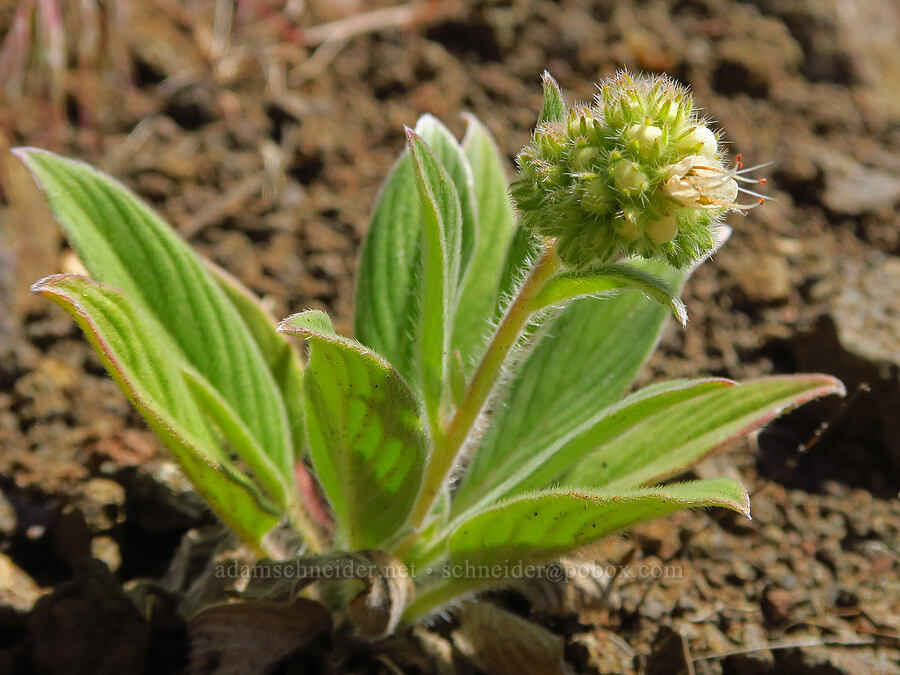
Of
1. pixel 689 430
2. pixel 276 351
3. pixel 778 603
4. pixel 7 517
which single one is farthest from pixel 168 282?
pixel 778 603

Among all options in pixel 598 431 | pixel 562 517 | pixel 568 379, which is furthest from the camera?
pixel 568 379

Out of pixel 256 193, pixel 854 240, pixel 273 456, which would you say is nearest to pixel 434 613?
pixel 273 456

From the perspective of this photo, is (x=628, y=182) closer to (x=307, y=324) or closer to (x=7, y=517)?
(x=307, y=324)

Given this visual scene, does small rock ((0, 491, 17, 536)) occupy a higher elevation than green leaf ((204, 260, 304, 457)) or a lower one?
lower

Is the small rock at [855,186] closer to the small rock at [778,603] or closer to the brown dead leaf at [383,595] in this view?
the small rock at [778,603]

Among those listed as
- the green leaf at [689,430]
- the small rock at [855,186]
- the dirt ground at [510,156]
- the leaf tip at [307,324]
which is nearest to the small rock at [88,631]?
the dirt ground at [510,156]

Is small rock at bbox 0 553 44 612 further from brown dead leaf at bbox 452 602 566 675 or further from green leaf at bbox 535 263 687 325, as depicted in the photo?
green leaf at bbox 535 263 687 325

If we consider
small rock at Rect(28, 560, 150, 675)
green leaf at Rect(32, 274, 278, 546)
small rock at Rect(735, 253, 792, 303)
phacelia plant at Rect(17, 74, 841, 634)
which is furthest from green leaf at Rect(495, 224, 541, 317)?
small rock at Rect(735, 253, 792, 303)
